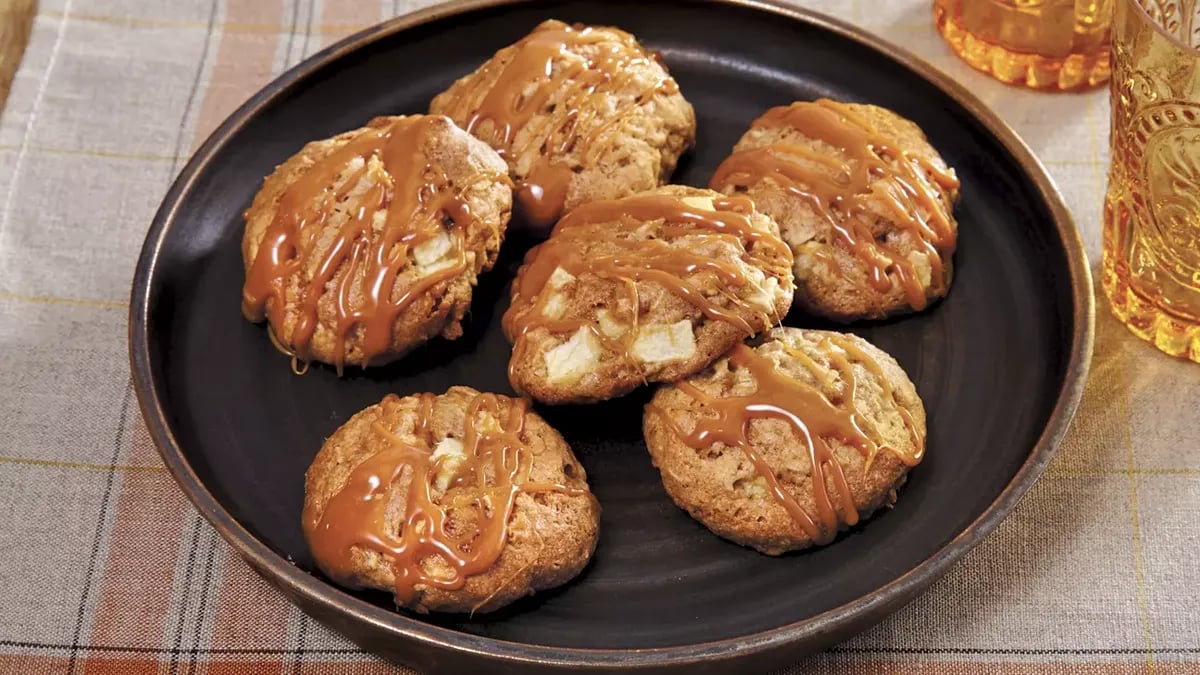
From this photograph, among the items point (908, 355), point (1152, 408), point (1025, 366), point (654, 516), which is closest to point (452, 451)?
point (654, 516)

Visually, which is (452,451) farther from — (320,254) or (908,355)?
(908,355)

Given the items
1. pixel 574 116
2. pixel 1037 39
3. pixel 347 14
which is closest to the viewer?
pixel 574 116

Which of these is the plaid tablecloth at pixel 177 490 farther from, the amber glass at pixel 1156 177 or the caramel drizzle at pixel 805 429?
the caramel drizzle at pixel 805 429

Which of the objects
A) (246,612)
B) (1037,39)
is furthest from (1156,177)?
(246,612)

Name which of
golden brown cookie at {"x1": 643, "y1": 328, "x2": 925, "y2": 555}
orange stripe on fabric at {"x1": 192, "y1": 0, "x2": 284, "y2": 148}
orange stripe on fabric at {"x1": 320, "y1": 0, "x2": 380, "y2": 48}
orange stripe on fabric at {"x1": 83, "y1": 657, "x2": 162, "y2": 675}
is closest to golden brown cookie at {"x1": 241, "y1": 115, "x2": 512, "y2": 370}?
golden brown cookie at {"x1": 643, "y1": 328, "x2": 925, "y2": 555}

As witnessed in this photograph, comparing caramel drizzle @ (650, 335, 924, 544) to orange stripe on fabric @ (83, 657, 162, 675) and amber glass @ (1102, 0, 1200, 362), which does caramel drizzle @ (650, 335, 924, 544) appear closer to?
amber glass @ (1102, 0, 1200, 362)

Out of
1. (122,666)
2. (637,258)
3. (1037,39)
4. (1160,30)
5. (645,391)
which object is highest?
(1160,30)

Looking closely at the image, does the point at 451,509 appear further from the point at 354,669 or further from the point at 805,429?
the point at 805,429

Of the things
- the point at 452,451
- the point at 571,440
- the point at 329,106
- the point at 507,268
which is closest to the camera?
the point at 452,451
